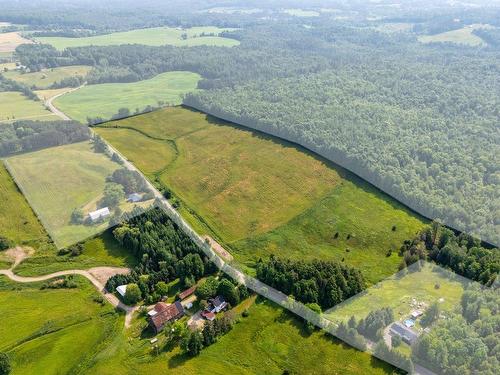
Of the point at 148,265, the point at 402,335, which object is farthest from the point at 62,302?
the point at 402,335

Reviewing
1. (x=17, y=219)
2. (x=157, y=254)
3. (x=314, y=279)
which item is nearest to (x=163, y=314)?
(x=157, y=254)

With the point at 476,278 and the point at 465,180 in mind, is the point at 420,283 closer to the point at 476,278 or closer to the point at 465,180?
the point at 476,278

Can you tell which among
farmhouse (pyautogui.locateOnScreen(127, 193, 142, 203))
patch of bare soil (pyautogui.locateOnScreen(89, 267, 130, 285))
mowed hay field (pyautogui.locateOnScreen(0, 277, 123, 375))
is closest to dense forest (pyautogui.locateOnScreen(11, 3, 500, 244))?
farmhouse (pyautogui.locateOnScreen(127, 193, 142, 203))

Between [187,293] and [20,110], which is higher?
[20,110]

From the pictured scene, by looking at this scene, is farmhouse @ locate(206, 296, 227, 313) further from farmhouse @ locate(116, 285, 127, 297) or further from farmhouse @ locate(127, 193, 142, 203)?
farmhouse @ locate(127, 193, 142, 203)

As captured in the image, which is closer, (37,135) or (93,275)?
(93,275)

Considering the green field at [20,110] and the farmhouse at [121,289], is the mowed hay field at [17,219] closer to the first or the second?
the farmhouse at [121,289]

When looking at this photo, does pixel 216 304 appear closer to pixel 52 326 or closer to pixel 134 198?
pixel 52 326
